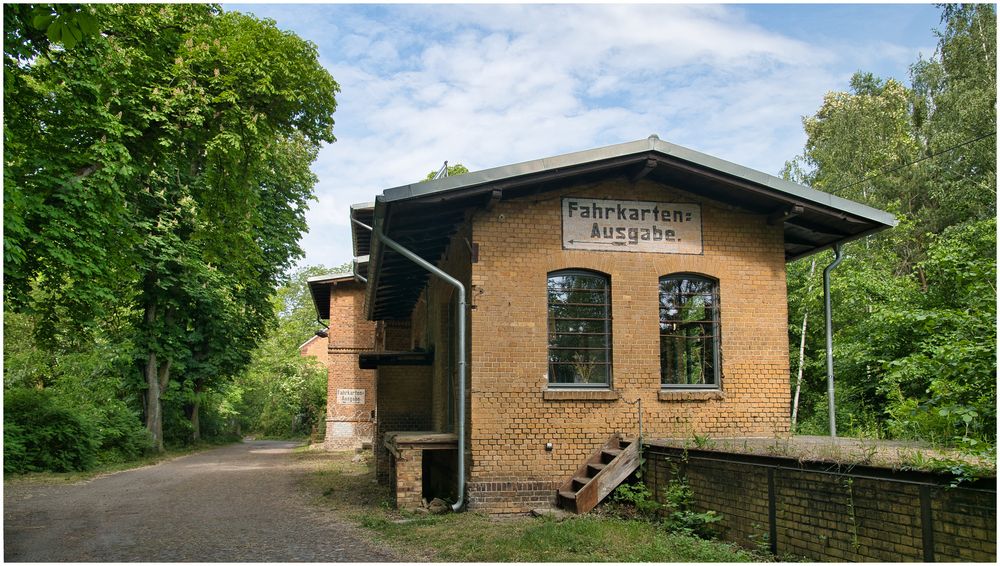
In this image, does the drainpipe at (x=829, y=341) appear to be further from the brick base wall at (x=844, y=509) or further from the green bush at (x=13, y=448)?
the green bush at (x=13, y=448)

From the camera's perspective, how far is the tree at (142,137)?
11.3m

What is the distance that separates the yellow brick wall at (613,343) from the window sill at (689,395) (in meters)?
0.03

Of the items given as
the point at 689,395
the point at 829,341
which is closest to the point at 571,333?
the point at 689,395

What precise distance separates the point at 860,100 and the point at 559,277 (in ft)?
87.5

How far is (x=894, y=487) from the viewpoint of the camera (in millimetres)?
6176

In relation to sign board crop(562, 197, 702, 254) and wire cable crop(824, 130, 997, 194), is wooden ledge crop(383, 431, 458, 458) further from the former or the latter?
wire cable crop(824, 130, 997, 194)

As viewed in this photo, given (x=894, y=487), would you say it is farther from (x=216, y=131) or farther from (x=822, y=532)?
(x=216, y=131)

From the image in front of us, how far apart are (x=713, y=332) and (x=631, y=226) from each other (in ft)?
6.39

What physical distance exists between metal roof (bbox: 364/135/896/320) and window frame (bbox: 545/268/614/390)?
1254mm

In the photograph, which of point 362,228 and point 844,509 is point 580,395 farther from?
point 362,228

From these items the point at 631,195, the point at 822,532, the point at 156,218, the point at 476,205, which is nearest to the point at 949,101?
the point at 631,195

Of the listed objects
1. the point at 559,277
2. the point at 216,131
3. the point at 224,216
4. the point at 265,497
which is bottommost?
the point at 265,497

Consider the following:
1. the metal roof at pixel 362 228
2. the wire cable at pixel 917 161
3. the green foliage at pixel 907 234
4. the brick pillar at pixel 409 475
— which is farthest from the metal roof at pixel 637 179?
the wire cable at pixel 917 161

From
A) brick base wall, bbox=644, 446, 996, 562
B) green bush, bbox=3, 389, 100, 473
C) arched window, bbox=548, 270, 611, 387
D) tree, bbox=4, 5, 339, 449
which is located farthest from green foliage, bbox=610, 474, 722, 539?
green bush, bbox=3, 389, 100, 473
